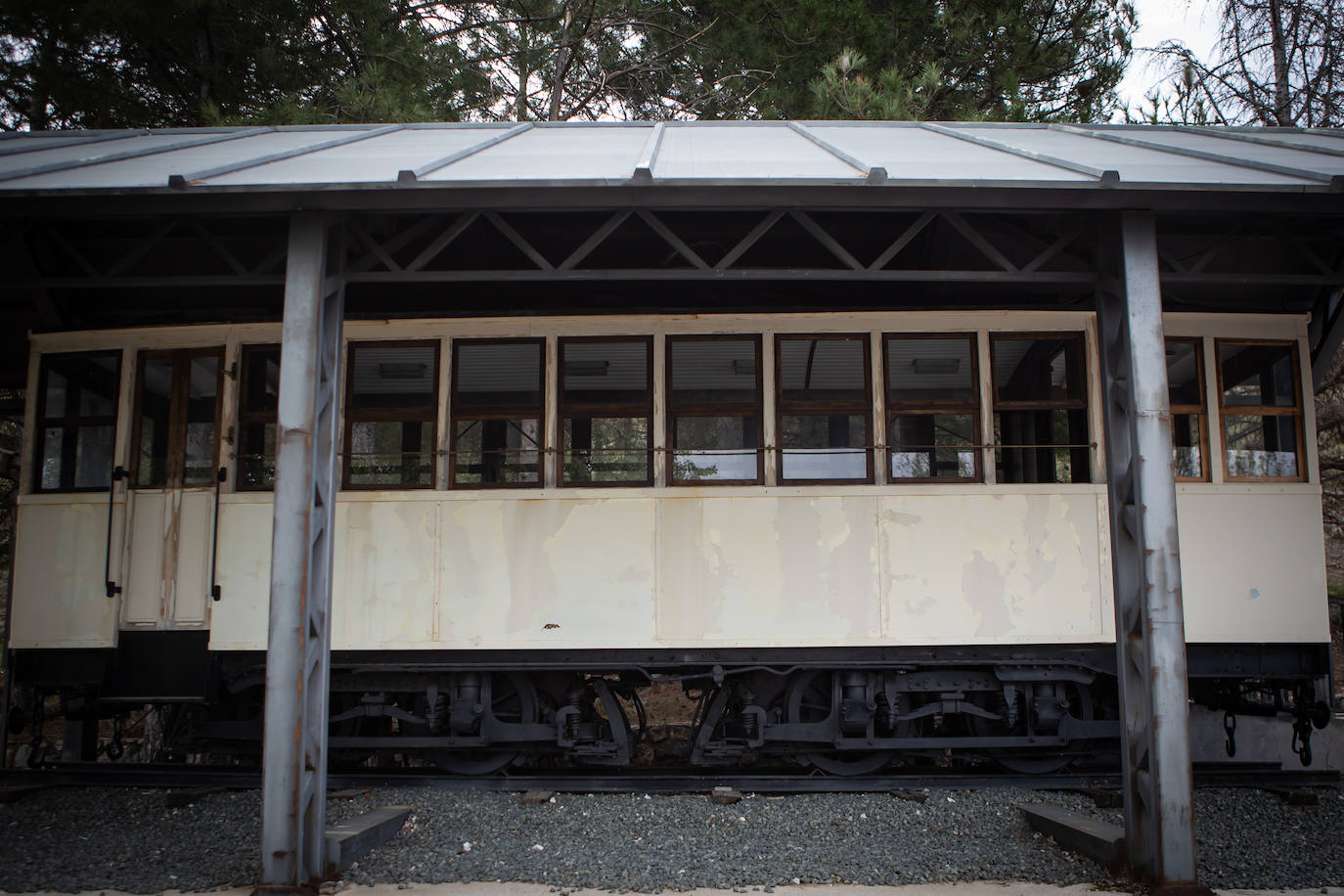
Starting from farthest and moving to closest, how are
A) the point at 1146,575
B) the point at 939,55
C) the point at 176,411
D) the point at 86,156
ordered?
the point at 939,55, the point at 176,411, the point at 86,156, the point at 1146,575

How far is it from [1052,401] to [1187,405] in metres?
0.95

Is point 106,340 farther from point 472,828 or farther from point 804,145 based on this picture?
point 804,145

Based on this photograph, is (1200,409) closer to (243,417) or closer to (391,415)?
(391,415)

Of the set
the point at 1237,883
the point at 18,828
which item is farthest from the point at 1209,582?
the point at 18,828

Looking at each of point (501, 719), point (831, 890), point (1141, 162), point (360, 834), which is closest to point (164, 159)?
point (360, 834)

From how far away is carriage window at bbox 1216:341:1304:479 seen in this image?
575 centimetres

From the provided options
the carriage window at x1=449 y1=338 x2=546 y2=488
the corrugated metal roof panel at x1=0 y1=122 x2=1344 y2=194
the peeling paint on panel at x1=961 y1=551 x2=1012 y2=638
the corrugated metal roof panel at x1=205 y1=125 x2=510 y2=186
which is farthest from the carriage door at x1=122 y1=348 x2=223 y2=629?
the peeling paint on panel at x1=961 y1=551 x2=1012 y2=638

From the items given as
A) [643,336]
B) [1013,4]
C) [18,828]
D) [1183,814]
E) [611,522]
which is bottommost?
[18,828]

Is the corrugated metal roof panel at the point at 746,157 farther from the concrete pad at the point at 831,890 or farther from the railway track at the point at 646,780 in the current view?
the railway track at the point at 646,780

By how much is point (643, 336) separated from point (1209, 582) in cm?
393

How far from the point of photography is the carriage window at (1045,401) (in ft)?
18.7

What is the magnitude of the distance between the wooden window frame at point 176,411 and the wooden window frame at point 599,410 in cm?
227

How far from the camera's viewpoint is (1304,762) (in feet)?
18.9

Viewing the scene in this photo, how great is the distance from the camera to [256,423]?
5.85m
